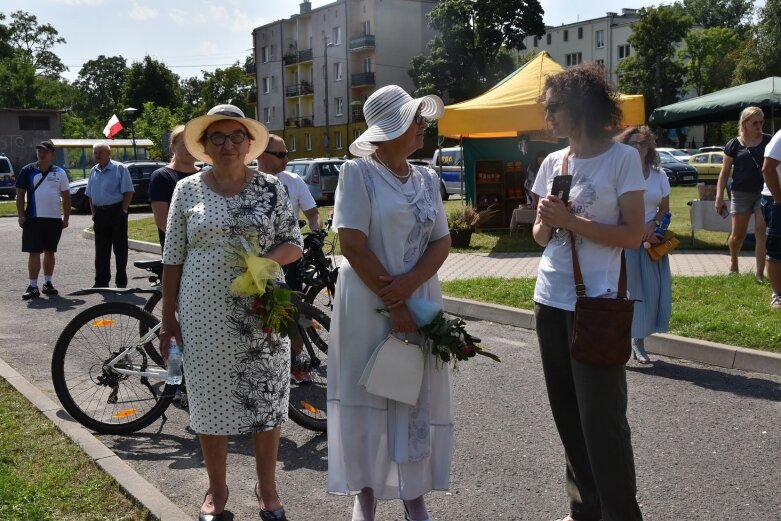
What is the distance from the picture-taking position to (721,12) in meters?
106

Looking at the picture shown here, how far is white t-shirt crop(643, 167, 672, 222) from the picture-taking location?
707 centimetres

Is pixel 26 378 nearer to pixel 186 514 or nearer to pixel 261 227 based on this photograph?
pixel 186 514

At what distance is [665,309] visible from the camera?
22.9 feet

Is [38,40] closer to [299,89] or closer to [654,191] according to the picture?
[299,89]

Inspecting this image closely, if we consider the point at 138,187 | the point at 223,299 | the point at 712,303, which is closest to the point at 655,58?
the point at 138,187

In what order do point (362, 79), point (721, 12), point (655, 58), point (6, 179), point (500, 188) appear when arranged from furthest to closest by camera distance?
point (721, 12) < point (362, 79) < point (655, 58) < point (6, 179) < point (500, 188)

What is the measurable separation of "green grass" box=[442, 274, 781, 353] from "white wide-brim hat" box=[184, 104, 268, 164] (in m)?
4.73

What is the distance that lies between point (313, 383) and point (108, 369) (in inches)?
51.2

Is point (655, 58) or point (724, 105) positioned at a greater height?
point (655, 58)

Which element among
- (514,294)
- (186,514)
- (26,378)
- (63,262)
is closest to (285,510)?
(186,514)

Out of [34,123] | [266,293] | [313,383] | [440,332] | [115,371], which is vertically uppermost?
[34,123]

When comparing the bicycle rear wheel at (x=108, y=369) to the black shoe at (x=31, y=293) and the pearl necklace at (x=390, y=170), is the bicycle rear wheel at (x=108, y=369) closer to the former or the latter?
the pearl necklace at (x=390, y=170)

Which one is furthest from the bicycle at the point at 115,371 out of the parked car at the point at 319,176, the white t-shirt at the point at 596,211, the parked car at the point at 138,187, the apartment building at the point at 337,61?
the apartment building at the point at 337,61

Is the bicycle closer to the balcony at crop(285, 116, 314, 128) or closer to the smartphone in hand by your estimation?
the smartphone in hand
